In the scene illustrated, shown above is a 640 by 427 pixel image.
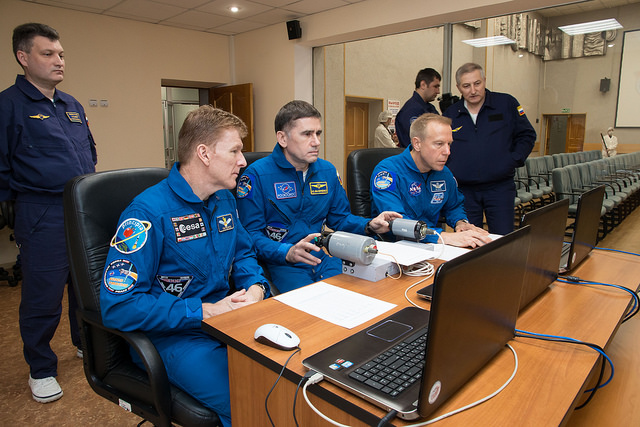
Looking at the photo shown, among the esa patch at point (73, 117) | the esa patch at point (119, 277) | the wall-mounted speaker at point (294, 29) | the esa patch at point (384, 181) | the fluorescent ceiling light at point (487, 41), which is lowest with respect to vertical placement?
the esa patch at point (119, 277)

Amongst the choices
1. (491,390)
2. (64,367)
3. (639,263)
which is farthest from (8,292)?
(639,263)

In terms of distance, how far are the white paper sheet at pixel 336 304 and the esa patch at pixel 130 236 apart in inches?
17.4

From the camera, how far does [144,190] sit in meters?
1.42

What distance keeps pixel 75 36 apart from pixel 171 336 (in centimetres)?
471

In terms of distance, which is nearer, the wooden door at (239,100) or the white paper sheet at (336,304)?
the white paper sheet at (336,304)

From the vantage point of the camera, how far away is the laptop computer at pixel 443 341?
0.70 meters

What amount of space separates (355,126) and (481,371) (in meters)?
5.87

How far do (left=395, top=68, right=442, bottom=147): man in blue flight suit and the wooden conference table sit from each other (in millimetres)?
2486

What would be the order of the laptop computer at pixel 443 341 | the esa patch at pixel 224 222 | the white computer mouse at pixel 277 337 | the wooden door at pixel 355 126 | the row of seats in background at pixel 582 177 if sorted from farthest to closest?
the wooden door at pixel 355 126 < the row of seats in background at pixel 582 177 < the esa patch at pixel 224 222 < the white computer mouse at pixel 277 337 < the laptop computer at pixel 443 341

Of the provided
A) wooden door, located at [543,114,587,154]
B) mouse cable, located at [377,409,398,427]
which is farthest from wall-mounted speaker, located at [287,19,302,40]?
mouse cable, located at [377,409,398,427]

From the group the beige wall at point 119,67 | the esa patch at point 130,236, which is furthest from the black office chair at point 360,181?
the beige wall at point 119,67

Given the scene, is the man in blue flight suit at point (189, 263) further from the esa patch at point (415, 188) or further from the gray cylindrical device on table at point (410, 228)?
the esa patch at point (415, 188)

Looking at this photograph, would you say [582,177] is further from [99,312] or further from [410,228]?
[99,312]

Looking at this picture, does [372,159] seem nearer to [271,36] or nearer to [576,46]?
[576,46]
